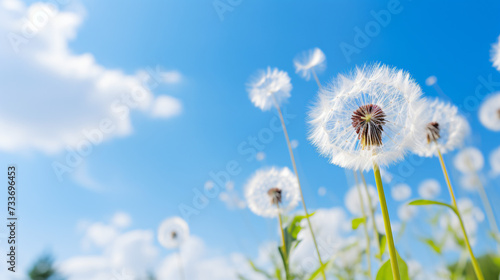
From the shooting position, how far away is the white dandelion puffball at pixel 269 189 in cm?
404

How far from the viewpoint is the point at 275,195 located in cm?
407

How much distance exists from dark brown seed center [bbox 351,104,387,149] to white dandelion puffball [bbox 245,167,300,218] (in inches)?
88.8

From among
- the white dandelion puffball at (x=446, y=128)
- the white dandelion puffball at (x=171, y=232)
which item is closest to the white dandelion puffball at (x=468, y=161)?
the white dandelion puffball at (x=446, y=128)

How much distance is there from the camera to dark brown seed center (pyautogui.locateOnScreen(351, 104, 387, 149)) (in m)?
1.79

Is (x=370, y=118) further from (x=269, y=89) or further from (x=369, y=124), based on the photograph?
(x=269, y=89)

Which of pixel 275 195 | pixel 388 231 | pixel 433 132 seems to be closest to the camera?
pixel 388 231

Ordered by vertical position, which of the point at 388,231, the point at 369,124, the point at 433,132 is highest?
the point at 433,132

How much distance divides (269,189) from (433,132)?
1.86 metres

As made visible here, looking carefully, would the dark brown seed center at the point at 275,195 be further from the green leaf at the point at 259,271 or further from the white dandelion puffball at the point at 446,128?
the white dandelion puffball at the point at 446,128

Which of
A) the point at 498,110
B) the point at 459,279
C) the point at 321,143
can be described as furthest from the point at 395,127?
the point at 498,110

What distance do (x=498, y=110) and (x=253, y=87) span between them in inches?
129

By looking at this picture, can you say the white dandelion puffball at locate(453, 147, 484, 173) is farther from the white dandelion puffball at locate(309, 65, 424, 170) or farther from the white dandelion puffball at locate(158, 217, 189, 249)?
the white dandelion puffball at locate(158, 217, 189, 249)

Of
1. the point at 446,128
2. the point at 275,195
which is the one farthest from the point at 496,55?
the point at 275,195

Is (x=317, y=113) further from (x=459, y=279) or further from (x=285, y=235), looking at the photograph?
(x=459, y=279)
